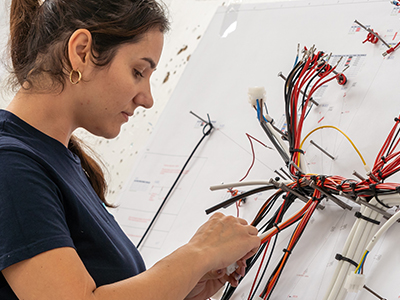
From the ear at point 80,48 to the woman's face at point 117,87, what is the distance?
0.05 feet

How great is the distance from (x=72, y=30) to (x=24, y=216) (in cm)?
31

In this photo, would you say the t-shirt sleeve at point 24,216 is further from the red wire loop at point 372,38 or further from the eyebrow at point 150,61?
the red wire loop at point 372,38

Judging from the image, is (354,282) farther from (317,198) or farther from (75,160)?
(75,160)

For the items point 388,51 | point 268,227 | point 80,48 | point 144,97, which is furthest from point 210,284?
point 388,51

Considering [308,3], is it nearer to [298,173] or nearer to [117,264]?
[298,173]

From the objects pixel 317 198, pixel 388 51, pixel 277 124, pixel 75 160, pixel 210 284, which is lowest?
pixel 210 284

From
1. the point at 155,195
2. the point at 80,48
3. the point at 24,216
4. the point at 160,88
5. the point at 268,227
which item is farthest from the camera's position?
the point at 160,88

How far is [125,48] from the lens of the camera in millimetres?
678

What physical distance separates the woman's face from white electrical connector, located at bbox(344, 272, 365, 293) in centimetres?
46

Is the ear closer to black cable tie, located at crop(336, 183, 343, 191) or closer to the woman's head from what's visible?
the woman's head

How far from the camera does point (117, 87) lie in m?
0.68

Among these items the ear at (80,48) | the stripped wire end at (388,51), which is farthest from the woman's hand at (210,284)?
the stripped wire end at (388,51)

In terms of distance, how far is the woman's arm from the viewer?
517 millimetres

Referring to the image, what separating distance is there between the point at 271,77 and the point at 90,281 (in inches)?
33.0
